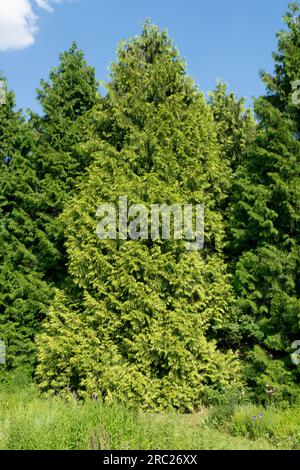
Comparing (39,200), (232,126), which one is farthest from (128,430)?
→ (232,126)

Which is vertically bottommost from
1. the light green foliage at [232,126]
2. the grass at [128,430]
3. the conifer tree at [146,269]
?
the grass at [128,430]

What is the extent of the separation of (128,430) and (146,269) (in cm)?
395

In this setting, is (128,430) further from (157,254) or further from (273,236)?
(273,236)

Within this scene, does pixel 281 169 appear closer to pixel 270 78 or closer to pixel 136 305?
pixel 270 78

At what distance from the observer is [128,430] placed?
260 inches

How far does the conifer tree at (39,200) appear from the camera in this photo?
12.4 m

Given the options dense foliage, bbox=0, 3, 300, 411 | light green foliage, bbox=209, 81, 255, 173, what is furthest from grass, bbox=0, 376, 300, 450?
light green foliage, bbox=209, 81, 255, 173

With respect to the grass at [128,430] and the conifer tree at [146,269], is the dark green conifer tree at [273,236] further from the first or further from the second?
the grass at [128,430]

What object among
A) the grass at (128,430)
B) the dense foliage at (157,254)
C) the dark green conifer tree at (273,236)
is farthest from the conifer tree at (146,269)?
the grass at (128,430)

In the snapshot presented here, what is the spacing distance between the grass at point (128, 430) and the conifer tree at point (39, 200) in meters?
3.94
